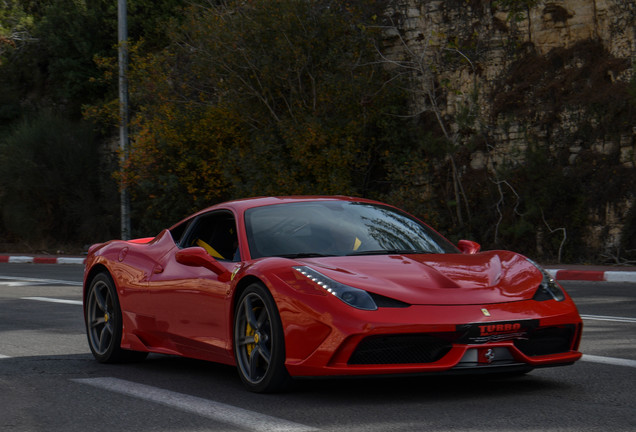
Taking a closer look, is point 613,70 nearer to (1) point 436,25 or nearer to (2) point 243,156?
(1) point 436,25

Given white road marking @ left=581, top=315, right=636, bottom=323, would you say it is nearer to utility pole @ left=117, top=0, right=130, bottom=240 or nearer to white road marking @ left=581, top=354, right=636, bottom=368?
white road marking @ left=581, top=354, right=636, bottom=368

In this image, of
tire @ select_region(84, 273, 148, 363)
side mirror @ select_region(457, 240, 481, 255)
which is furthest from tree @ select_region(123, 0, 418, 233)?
side mirror @ select_region(457, 240, 481, 255)

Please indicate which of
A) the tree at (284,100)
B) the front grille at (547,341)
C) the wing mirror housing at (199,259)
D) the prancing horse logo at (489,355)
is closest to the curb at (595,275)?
the tree at (284,100)

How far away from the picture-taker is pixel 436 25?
24.0 metres

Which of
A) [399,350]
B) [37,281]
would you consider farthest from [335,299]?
[37,281]

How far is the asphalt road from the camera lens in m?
4.84

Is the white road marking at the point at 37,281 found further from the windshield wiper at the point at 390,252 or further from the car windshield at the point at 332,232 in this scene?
the windshield wiper at the point at 390,252

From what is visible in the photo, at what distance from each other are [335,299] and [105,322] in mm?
2985

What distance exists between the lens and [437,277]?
5590mm

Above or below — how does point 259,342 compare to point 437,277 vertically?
below

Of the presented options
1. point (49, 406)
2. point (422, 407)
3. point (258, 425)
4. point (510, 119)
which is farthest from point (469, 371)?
point (510, 119)

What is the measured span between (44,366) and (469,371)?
348cm

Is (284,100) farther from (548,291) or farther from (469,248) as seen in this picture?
(548,291)

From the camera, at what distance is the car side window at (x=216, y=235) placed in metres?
6.85
